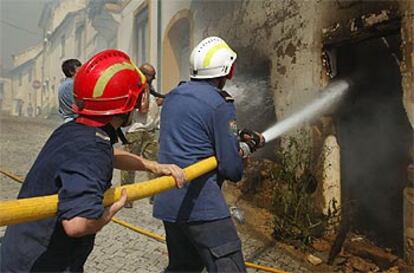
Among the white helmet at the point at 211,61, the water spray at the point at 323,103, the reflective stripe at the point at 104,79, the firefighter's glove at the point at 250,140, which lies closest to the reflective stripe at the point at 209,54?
the white helmet at the point at 211,61

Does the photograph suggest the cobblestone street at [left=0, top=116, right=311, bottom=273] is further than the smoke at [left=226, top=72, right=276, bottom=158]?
No

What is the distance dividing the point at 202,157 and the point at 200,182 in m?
0.14

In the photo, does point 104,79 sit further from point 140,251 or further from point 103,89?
point 140,251

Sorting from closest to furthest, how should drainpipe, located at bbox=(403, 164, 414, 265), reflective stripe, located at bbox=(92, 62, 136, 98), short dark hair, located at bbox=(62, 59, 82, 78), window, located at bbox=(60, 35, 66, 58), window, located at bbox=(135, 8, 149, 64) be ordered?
reflective stripe, located at bbox=(92, 62, 136, 98), drainpipe, located at bbox=(403, 164, 414, 265), short dark hair, located at bbox=(62, 59, 82, 78), window, located at bbox=(135, 8, 149, 64), window, located at bbox=(60, 35, 66, 58)

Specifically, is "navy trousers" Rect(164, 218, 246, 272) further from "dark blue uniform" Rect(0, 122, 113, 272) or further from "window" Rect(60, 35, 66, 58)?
"window" Rect(60, 35, 66, 58)

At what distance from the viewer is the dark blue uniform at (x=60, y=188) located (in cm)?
140

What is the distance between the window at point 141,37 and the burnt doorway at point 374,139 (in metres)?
7.86

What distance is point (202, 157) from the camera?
2.24 m

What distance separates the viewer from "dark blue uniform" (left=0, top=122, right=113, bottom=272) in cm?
140

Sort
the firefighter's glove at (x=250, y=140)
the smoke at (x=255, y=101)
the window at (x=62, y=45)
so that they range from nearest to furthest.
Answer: the firefighter's glove at (x=250, y=140) → the smoke at (x=255, y=101) → the window at (x=62, y=45)

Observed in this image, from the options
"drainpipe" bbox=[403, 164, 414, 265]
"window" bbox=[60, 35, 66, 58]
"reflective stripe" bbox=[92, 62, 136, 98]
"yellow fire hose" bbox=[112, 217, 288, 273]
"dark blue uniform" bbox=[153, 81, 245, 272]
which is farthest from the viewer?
"window" bbox=[60, 35, 66, 58]

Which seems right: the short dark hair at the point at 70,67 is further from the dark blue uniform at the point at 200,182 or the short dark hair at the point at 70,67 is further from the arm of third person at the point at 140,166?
the arm of third person at the point at 140,166

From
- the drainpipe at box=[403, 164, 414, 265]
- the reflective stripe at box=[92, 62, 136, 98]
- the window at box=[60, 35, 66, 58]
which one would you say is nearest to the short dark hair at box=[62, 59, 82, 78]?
the reflective stripe at box=[92, 62, 136, 98]

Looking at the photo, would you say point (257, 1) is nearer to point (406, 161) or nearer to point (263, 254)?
point (406, 161)
